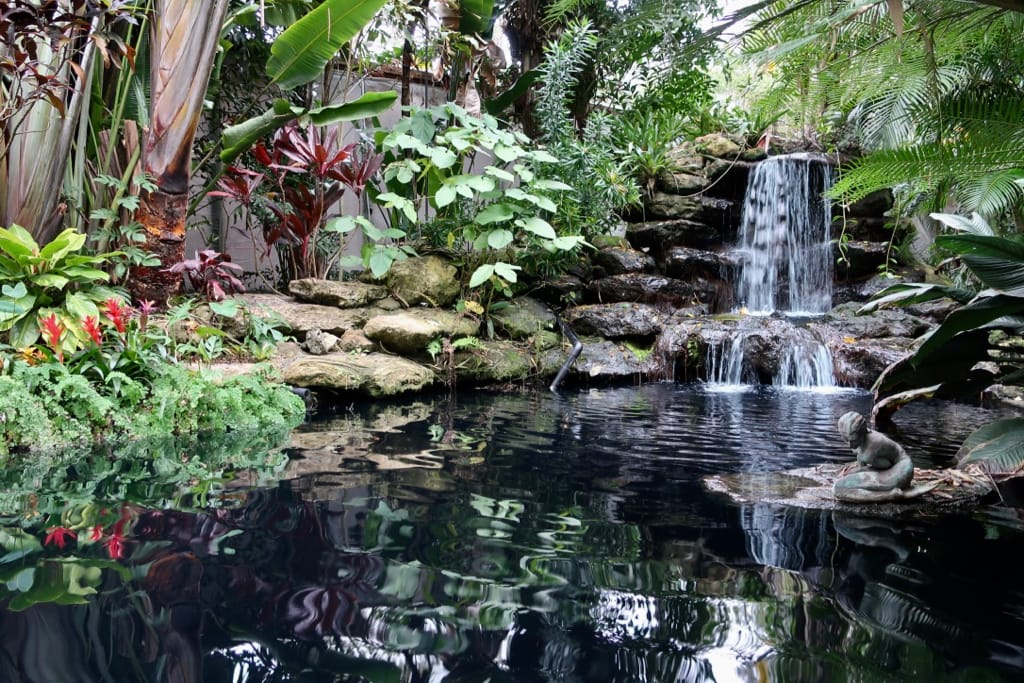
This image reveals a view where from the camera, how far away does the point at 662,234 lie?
9.77 metres

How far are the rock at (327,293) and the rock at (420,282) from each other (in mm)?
482

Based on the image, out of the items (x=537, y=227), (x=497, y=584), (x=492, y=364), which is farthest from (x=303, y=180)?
(x=497, y=584)

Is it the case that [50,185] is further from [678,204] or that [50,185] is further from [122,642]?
[678,204]

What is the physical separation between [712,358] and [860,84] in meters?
6.08

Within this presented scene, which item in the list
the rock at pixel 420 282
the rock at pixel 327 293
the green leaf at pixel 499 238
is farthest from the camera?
the rock at pixel 420 282

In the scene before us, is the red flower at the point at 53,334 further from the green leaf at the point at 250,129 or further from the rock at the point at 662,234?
the rock at the point at 662,234

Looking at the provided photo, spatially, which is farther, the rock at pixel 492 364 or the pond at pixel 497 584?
the rock at pixel 492 364

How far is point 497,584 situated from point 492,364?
204 inches

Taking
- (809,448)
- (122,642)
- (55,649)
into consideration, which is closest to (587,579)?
(122,642)

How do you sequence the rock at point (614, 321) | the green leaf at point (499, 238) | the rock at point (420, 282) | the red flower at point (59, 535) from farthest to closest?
the rock at point (614, 321) → the rock at point (420, 282) → the green leaf at point (499, 238) → the red flower at point (59, 535)

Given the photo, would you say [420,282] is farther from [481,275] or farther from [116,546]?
[116,546]

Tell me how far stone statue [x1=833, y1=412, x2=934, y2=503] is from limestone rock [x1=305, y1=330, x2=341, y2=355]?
4.75 meters

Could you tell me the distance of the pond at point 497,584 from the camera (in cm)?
150

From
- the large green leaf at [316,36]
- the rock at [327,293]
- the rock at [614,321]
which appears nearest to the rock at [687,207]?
the rock at [614,321]
